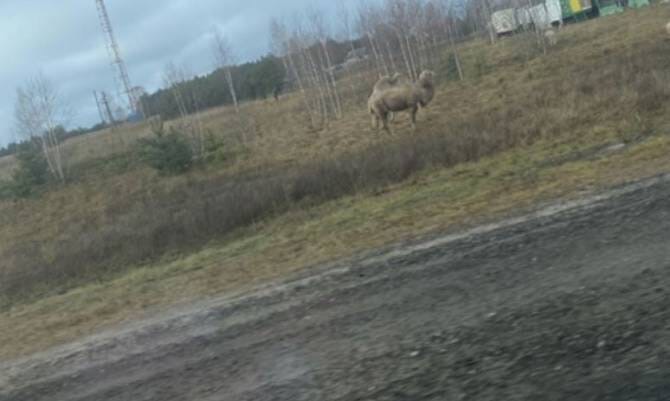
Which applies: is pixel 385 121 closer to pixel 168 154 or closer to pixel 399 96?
pixel 399 96

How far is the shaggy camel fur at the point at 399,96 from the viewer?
2795 centimetres

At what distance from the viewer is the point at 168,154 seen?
1366 inches

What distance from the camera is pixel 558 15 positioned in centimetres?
6431

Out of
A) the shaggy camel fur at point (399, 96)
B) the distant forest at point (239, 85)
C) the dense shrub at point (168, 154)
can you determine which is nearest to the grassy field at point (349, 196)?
the shaggy camel fur at point (399, 96)

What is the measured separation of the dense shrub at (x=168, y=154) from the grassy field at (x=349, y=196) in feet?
4.49

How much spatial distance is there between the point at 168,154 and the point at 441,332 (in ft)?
96.9

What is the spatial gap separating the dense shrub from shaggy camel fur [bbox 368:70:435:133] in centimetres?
955

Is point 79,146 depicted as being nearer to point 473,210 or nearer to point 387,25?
point 387,25

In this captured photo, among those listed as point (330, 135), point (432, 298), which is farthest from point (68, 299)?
point (330, 135)

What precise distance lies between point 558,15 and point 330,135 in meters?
35.7

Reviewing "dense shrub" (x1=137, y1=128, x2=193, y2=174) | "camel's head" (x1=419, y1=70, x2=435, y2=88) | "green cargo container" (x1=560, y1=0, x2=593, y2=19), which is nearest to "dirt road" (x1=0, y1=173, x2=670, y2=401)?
"camel's head" (x1=419, y1=70, x2=435, y2=88)

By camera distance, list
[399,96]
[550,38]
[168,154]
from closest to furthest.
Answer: [399,96] < [168,154] < [550,38]

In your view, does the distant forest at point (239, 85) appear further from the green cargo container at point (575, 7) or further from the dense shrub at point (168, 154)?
the dense shrub at point (168, 154)

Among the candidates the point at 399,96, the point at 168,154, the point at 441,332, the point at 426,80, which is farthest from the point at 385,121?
the point at 441,332
